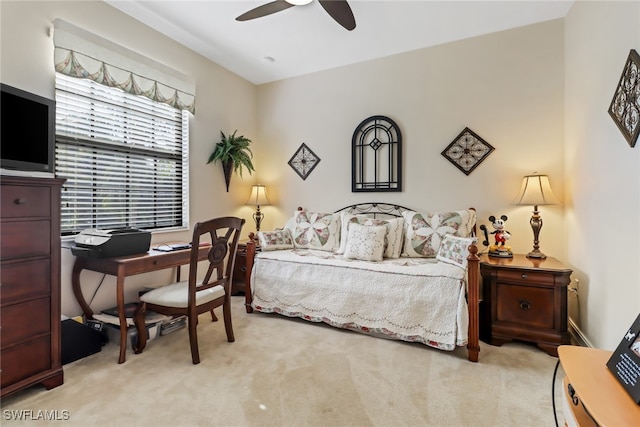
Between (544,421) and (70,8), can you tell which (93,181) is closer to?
(70,8)

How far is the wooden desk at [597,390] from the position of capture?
76cm

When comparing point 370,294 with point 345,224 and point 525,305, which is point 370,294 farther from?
point 525,305

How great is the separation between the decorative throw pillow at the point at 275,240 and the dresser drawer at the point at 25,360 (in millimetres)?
1826

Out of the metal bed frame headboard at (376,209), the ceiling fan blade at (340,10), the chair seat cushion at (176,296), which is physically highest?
the ceiling fan blade at (340,10)

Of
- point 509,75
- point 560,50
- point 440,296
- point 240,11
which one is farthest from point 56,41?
point 560,50

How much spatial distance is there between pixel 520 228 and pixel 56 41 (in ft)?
13.7

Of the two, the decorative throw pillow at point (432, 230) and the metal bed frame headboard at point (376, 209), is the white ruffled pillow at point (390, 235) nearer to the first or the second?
the decorative throw pillow at point (432, 230)

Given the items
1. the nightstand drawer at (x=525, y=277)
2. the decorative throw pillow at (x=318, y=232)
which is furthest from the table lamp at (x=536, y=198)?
the decorative throw pillow at (x=318, y=232)

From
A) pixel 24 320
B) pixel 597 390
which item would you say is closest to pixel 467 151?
pixel 597 390

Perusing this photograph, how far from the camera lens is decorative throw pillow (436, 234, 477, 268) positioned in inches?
97.7

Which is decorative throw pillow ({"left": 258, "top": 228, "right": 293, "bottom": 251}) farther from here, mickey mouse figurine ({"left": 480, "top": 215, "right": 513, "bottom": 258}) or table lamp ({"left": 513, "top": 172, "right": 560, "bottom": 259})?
table lamp ({"left": 513, "top": 172, "right": 560, "bottom": 259})

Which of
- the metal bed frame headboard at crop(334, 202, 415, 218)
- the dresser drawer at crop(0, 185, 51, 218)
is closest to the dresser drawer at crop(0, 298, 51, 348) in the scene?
the dresser drawer at crop(0, 185, 51, 218)

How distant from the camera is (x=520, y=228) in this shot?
303 cm

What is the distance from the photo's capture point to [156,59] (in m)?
2.98
